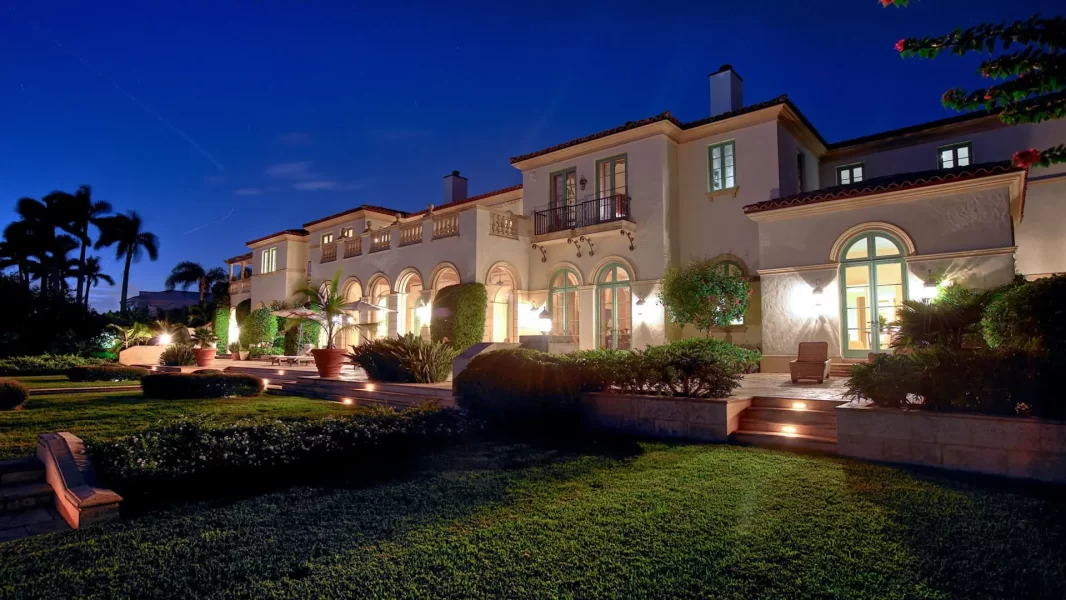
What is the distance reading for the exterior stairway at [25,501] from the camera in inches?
191

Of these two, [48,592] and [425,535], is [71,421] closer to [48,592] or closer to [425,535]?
[48,592]

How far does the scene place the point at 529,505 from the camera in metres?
5.00

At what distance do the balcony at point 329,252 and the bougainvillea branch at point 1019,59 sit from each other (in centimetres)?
2299

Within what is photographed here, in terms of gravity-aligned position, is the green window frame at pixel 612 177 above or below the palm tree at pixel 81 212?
below

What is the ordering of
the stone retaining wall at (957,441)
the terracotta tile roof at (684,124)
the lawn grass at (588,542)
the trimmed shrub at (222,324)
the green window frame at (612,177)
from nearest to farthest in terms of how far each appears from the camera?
the lawn grass at (588,542)
the stone retaining wall at (957,441)
the terracotta tile roof at (684,124)
the green window frame at (612,177)
the trimmed shrub at (222,324)

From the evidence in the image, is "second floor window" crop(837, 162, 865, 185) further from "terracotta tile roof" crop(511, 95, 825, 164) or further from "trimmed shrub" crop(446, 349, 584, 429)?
"trimmed shrub" crop(446, 349, 584, 429)

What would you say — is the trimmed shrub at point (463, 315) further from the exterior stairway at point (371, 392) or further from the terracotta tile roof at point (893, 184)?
the terracotta tile roof at point (893, 184)

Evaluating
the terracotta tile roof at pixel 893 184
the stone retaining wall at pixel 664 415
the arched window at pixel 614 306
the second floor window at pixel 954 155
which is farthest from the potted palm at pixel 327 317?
the second floor window at pixel 954 155

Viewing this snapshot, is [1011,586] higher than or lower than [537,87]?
lower

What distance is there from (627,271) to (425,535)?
1427 cm

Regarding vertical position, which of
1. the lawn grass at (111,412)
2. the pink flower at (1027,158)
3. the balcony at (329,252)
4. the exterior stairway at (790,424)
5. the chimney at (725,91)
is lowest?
the lawn grass at (111,412)

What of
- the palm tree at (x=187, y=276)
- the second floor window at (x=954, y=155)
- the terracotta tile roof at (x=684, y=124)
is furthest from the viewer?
the palm tree at (x=187, y=276)

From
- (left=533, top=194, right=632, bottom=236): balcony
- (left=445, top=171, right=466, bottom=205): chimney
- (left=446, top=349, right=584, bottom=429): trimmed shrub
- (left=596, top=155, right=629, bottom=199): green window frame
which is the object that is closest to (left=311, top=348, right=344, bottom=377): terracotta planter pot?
(left=446, top=349, right=584, bottom=429): trimmed shrub

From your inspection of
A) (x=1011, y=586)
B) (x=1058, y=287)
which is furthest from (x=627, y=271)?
(x=1011, y=586)
